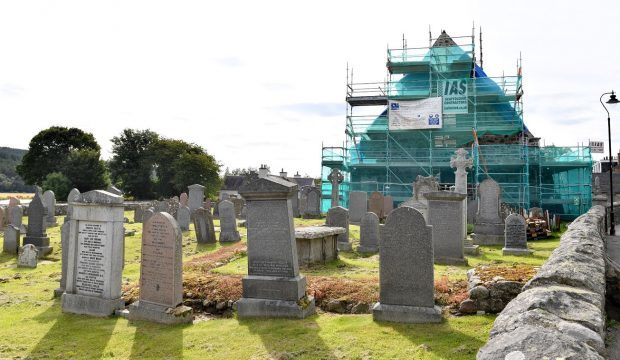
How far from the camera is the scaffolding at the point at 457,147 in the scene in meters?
28.2

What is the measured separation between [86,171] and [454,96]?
35.9 m

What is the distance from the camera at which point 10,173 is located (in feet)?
352

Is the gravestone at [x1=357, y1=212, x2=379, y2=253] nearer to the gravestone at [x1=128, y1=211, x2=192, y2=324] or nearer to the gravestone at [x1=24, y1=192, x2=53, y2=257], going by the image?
the gravestone at [x1=128, y1=211, x2=192, y2=324]

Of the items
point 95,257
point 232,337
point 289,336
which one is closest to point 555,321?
point 289,336

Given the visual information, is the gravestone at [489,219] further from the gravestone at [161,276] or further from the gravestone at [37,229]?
the gravestone at [37,229]

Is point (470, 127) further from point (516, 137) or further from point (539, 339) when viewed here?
point (539, 339)

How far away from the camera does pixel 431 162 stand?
29891 millimetres

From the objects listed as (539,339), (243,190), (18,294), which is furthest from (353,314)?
(18,294)

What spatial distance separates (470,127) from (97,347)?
1162 inches

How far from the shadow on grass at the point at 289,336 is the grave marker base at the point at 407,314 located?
951 mm

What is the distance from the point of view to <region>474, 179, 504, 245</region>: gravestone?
1602 centimetres

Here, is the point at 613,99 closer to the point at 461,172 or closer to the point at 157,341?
the point at 461,172

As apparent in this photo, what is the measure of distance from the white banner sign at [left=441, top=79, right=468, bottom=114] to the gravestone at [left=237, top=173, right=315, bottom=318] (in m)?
26.2

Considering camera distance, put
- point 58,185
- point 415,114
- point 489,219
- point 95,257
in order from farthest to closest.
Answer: point 58,185
point 415,114
point 489,219
point 95,257
